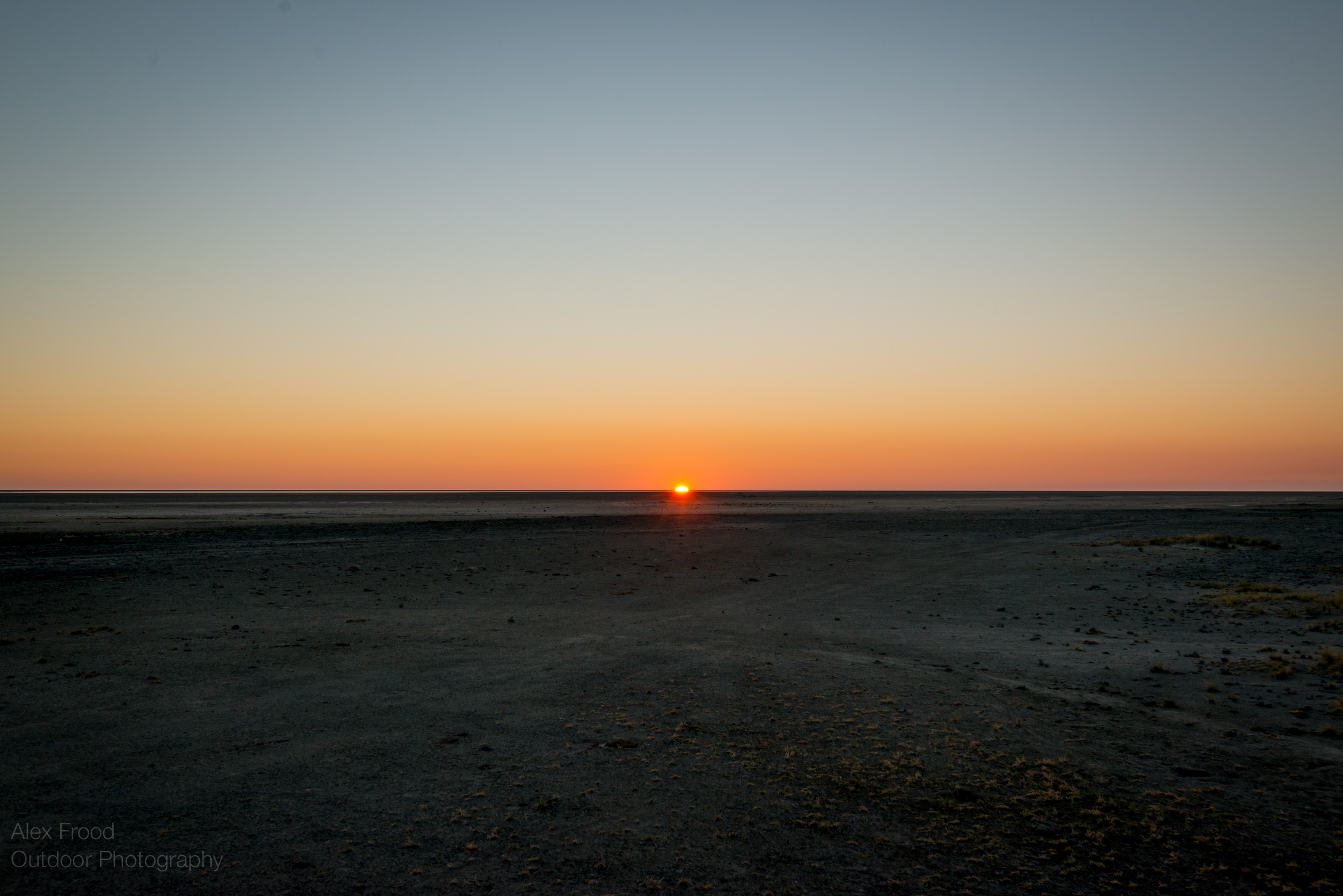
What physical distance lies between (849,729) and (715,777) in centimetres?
230

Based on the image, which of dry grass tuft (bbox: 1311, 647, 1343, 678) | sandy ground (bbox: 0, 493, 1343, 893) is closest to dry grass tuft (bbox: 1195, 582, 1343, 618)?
sandy ground (bbox: 0, 493, 1343, 893)

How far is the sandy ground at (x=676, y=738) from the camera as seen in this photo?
6.32m

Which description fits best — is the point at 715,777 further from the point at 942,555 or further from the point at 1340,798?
the point at 942,555

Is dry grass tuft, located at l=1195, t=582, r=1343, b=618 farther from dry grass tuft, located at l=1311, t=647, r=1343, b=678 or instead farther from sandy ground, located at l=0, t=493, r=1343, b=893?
dry grass tuft, located at l=1311, t=647, r=1343, b=678

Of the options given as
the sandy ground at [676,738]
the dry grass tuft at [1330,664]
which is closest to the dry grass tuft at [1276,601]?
the sandy ground at [676,738]

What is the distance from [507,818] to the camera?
23.3 ft

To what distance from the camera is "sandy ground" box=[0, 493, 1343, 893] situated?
249 inches

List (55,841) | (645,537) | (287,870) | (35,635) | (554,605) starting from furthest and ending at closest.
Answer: (645,537)
(554,605)
(35,635)
(55,841)
(287,870)

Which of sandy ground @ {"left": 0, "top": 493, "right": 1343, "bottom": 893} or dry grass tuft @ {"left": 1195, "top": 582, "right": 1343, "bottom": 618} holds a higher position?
dry grass tuft @ {"left": 1195, "top": 582, "right": 1343, "bottom": 618}

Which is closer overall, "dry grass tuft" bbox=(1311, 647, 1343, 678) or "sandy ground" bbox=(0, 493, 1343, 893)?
"sandy ground" bbox=(0, 493, 1343, 893)

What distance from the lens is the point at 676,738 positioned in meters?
9.29

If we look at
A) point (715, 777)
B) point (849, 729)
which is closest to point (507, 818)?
point (715, 777)

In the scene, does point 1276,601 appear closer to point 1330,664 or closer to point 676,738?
point 1330,664

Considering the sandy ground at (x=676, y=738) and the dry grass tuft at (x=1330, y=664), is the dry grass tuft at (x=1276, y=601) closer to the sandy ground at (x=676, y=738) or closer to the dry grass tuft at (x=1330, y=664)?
the sandy ground at (x=676, y=738)
